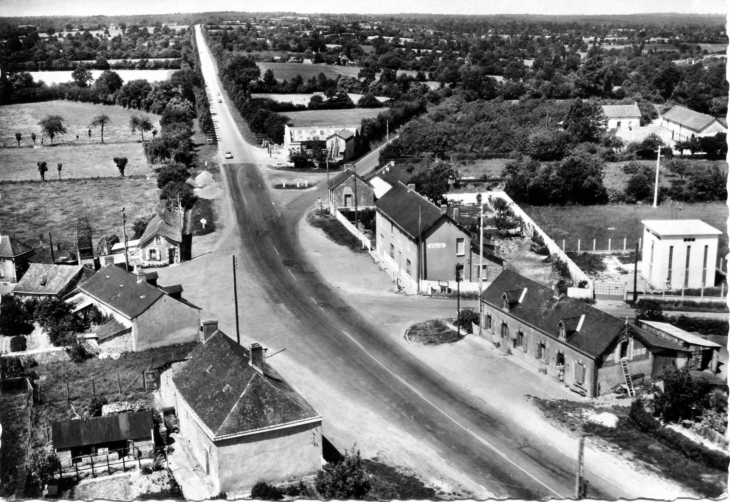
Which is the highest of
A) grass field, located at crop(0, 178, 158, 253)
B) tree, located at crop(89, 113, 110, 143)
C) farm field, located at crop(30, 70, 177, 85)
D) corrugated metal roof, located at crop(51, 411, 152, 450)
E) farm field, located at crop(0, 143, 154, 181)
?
farm field, located at crop(30, 70, 177, 85)

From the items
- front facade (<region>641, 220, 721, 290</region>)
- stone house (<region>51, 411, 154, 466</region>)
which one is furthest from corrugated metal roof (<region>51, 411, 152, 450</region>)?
front facade (<region>641, 220, 721, 290</region>)

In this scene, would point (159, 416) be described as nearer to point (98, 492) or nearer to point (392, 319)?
point (98, 492)

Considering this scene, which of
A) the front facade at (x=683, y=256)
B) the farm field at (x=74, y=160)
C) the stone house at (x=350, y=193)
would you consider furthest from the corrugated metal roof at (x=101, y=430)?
the farm field at (x=74, y=160)

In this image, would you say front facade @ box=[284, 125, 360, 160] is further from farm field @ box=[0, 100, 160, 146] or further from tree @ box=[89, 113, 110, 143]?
tree @ box=[89, 113, 110, 143]

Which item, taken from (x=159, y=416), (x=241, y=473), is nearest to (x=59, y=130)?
(x=159, y=416)

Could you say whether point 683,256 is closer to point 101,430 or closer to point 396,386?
point 396,386

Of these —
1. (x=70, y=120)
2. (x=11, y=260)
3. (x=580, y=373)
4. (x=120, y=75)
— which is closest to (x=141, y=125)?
(x=70, y=120)
